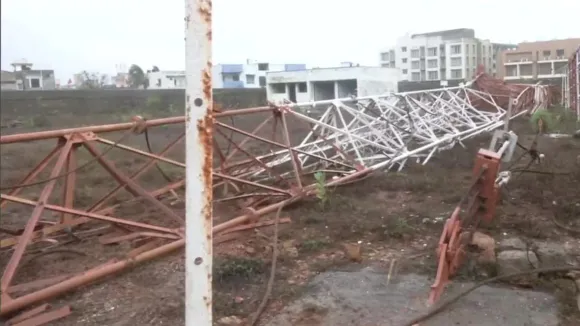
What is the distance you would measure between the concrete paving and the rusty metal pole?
4.32 ft

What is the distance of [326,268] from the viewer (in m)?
4.46

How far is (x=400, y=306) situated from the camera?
3693 millimetres

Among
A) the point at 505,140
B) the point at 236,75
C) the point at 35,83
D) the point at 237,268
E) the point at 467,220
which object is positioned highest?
the point at 35,83

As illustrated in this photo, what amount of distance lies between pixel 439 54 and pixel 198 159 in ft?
19.4

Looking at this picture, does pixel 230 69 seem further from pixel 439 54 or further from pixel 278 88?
pixel 439 54

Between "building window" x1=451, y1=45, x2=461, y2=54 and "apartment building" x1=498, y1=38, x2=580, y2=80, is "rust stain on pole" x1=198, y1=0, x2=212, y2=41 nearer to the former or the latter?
"apartment building" x1=498, y1=38, x2=580, y2=80

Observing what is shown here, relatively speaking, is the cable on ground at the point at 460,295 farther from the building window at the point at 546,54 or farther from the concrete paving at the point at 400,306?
the building window at the point at 546,54

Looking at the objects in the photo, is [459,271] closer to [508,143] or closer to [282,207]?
[508,143]

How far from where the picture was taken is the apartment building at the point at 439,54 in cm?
724

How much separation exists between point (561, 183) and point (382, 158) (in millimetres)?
2316

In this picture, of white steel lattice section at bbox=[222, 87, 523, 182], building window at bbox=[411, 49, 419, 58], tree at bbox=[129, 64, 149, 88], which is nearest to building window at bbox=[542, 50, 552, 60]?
building window at bbox=[411, 49, 419, 58]

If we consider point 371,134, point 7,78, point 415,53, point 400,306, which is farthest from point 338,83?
point 400,306

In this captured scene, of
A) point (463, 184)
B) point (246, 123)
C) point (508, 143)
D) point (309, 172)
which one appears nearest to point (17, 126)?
point (246, 123)

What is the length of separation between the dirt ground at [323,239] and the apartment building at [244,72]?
150cm
